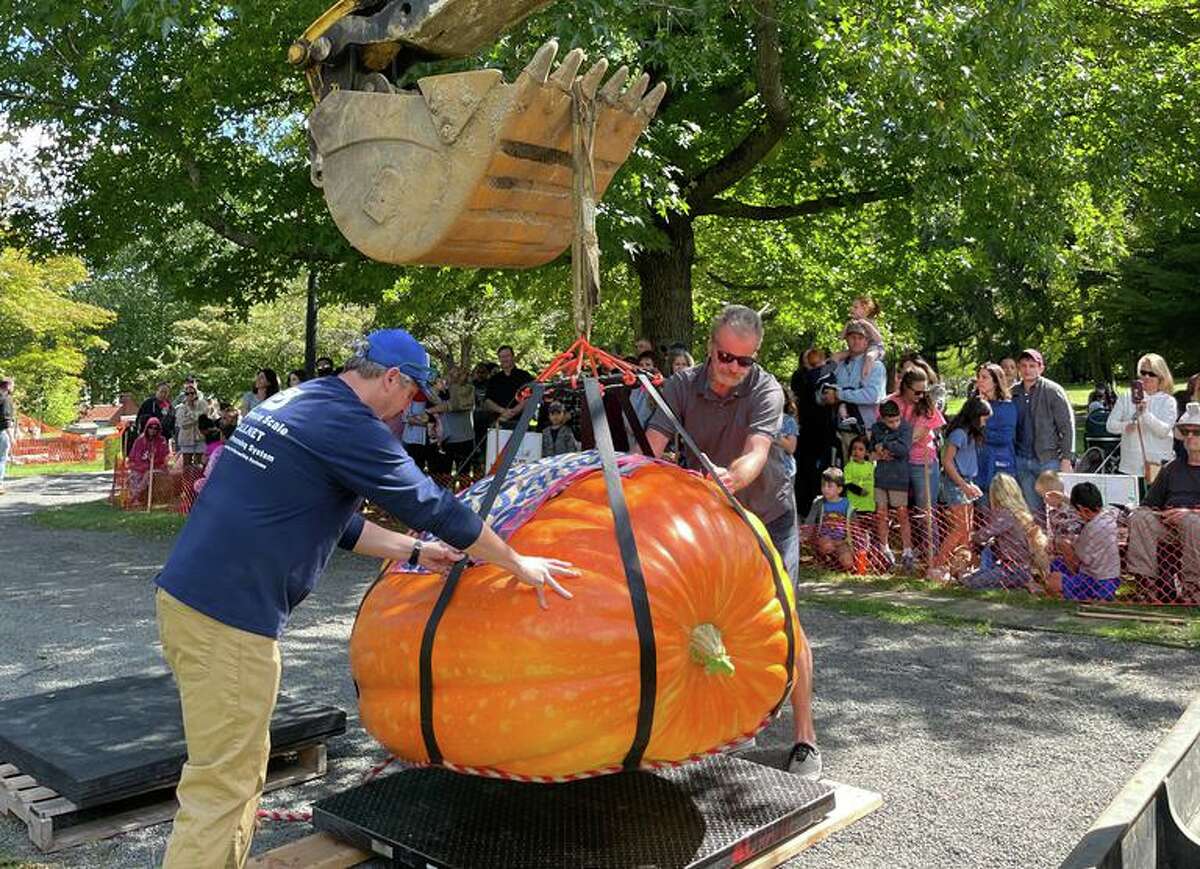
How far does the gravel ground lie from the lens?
437 centimetres

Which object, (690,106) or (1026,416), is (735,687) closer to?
(1026,416)

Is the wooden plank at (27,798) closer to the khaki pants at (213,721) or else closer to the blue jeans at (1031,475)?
the khaki pants at (213,721)

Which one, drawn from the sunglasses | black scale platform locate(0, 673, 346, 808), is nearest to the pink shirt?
the sunglasses

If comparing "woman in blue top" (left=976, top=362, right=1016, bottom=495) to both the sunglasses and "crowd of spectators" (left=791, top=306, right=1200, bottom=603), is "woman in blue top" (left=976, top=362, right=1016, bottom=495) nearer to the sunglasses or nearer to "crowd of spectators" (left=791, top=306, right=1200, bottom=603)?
"crowd of spectators" (left=791, top=306, right=1200, bottom=603)

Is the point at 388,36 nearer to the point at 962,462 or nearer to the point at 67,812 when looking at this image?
the point at 67,812

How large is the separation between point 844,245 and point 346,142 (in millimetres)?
16785

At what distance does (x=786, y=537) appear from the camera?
17.0ft

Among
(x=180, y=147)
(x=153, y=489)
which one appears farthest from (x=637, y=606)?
(x=153, y=489)

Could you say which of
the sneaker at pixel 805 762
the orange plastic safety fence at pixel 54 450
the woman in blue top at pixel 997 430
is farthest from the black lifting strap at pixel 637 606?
the orange plastic safety fence at pixel 54 450

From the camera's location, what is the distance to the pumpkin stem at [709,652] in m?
3.64

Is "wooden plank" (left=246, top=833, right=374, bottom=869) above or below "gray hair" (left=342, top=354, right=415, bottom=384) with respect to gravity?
below

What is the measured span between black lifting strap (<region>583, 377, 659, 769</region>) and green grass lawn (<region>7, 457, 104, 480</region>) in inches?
832

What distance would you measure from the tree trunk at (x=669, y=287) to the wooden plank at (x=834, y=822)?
966 centimetres

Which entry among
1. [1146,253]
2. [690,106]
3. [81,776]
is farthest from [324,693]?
[1146,253]
